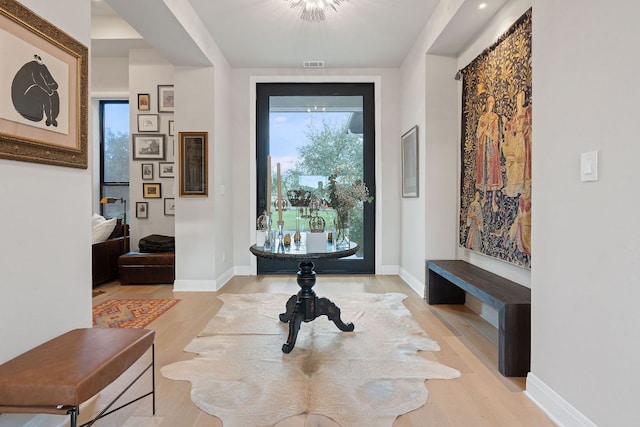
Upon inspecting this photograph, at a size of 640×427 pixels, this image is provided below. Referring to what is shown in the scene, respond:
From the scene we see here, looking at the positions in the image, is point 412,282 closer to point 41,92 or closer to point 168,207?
point 168,207

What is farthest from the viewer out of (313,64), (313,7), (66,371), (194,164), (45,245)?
(313,64)

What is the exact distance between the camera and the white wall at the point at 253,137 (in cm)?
518

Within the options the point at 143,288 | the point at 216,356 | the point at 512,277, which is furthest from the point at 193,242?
the point at 512,277

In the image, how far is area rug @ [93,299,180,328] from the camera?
3213mm

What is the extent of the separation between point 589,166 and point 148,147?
5358 millimetres

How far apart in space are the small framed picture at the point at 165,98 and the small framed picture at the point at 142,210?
1.41 m

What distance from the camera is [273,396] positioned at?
6.44ft

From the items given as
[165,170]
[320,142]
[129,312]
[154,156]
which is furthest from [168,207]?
[320,142]

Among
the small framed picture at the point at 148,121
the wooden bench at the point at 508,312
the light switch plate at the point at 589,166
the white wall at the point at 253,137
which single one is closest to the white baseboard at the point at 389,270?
the white wall at the point at 253,137

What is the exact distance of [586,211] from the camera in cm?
157

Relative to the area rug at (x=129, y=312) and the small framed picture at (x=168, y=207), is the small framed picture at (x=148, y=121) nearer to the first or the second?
the small framed picture at (x=168, y=207)

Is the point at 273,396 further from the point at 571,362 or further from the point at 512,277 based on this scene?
the point at 512,277

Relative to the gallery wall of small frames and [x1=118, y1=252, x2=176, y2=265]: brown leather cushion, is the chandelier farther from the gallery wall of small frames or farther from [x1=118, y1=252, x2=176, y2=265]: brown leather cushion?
[x1=118, y1=252, x2=176, y2=265]: brown leather cushion

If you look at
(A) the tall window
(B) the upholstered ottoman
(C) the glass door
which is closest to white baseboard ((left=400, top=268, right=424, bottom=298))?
(C) the glass door
